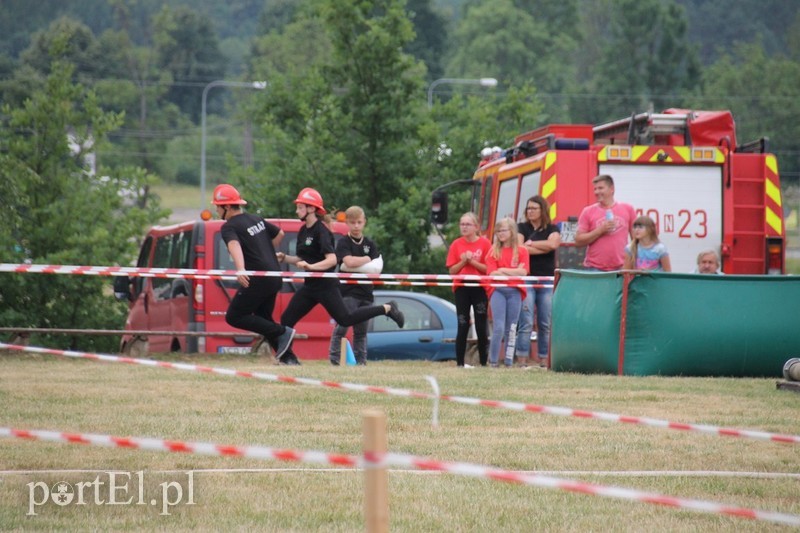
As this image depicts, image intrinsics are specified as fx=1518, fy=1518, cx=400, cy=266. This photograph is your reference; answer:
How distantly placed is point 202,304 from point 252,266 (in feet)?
11.9

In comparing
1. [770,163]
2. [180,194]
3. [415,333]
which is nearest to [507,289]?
[770,163]

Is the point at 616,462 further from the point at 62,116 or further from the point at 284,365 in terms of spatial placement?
the point at 62,116

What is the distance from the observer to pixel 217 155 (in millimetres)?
90875

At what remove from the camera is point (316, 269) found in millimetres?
14492

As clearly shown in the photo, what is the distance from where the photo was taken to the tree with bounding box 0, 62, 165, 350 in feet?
67.6

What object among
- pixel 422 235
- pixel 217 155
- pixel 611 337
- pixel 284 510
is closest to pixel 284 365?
pixel 611 337

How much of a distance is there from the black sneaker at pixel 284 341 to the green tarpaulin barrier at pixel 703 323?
9.81 feet

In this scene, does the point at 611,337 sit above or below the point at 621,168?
below

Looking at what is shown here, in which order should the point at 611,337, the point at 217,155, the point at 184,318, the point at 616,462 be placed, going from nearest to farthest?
the point at 616,462 < the point at 611,337 < the point at 184,318 < the point at 217,155

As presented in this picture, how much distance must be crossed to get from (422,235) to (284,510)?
19.8m

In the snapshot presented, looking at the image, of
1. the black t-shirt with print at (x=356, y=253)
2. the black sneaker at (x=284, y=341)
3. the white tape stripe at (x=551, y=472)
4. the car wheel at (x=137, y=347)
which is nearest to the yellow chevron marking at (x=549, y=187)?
the black t-shirt with print at (x=356, y=253)

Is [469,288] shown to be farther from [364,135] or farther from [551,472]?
[364,135]

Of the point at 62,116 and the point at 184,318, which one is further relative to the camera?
the point at 62,116

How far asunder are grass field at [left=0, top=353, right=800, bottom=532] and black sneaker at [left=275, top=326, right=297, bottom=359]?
50.0 inches
